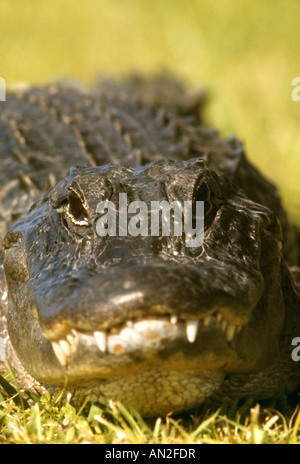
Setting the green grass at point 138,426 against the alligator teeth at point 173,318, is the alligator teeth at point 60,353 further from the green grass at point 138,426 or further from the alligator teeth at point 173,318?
the alligator teeth at point 173,318

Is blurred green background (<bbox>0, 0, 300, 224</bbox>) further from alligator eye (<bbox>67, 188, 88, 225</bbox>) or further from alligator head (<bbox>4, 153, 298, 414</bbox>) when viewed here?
alligator eye (<bbox>67, 188, 88, 225</bbox>)

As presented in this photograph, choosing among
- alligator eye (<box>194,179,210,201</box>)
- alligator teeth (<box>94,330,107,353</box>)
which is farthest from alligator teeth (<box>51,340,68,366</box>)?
alligator eye (<box>194,179,210,201</box>)

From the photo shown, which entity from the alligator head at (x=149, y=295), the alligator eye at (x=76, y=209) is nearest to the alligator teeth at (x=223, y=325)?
the alligator head at (x=149, y=295)

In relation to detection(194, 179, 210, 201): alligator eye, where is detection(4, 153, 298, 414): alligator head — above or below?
below

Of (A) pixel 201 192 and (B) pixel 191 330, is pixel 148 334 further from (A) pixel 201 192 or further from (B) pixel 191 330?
(A) pixel 201 192

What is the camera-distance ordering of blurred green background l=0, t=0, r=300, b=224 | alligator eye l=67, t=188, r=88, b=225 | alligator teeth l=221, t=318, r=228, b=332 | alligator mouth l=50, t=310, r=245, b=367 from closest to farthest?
alligator mouth l=50, t=310, r=245, b=367 → alligator teeth l=221, t=318, r=228, b=332 → alligator eye l=67, t=188, r=88, b=225 → blurred green background l=0, t=0, r=300, b=224

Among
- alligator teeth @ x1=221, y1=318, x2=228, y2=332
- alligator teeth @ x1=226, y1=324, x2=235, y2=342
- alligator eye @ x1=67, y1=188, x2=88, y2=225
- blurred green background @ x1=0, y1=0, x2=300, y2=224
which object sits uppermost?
blurred green background @ x1=0, y1=0, x2=300, y2=224

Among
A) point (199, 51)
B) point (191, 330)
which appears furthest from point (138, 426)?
point (199, 51)
